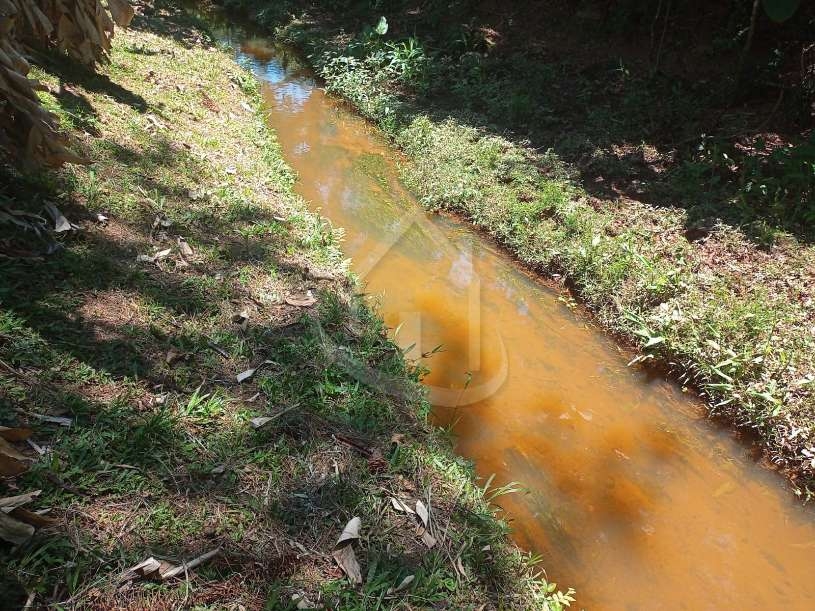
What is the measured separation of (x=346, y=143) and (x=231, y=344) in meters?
5.36

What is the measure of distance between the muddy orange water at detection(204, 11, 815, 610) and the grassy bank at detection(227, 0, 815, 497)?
35 centimetres

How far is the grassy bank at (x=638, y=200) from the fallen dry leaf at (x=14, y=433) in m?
4.18

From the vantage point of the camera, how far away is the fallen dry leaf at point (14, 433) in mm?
2262

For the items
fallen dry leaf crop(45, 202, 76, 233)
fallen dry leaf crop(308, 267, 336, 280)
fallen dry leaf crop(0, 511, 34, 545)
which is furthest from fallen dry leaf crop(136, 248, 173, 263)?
fallen dry leaf crop(0, 511, 34, 545)

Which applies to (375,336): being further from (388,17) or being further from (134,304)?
(388,17)

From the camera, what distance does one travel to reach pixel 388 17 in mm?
12414

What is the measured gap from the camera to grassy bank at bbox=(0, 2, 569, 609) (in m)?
2.27

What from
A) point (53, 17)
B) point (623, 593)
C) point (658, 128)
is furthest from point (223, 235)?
point (658, 128)

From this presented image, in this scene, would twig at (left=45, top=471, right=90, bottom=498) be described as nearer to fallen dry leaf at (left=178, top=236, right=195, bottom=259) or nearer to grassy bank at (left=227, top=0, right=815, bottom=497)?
fallen dry leaf at (left=178, top=236, right=195, bottom=259)

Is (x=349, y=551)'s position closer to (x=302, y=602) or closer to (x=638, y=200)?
(x=302, y=602)

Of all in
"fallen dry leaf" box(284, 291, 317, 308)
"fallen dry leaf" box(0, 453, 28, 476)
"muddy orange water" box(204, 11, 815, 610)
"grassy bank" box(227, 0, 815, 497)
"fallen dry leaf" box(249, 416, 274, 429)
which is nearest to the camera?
"fallen dry leaf" box(0, 453, 28, 476)

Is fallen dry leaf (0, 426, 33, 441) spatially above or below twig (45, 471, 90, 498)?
above

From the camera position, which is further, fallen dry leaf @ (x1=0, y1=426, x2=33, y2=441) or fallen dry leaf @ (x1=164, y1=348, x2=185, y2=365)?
fallen dry leaf @ (x1=164, y1=348, x2=185, y2=365)

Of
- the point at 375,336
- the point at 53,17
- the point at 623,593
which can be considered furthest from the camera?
the point at 53,17
